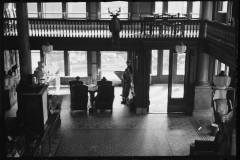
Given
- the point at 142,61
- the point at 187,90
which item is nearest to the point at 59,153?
the point at 142,61

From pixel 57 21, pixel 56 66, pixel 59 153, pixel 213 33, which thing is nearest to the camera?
pixel 59 153

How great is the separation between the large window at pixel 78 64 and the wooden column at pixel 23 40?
4901 millimetres

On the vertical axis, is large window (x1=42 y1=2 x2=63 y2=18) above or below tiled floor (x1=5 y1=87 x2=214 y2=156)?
above

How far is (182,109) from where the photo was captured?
13.6 m

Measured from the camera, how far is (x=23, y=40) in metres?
12.1

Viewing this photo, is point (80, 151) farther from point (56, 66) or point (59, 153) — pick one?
point (56, 66)

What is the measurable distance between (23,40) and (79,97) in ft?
9.98

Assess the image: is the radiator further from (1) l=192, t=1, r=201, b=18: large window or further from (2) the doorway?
(1) l=192, t=1, r=201, b=18: large window

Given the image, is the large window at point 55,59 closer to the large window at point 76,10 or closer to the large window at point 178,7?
the large window at point 76,10

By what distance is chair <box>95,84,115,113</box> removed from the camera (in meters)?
13.2

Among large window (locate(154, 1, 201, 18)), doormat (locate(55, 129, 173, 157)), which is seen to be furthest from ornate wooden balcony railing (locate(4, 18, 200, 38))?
doormat (locate(55, 129, 173, 157))

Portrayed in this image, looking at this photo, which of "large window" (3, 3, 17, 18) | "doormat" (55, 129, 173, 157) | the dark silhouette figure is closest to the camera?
"doormat" (55, 129, 173, 157)

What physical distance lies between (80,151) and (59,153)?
24.7 inches

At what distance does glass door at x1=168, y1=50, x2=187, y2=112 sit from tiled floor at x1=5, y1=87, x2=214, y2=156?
469 mm
